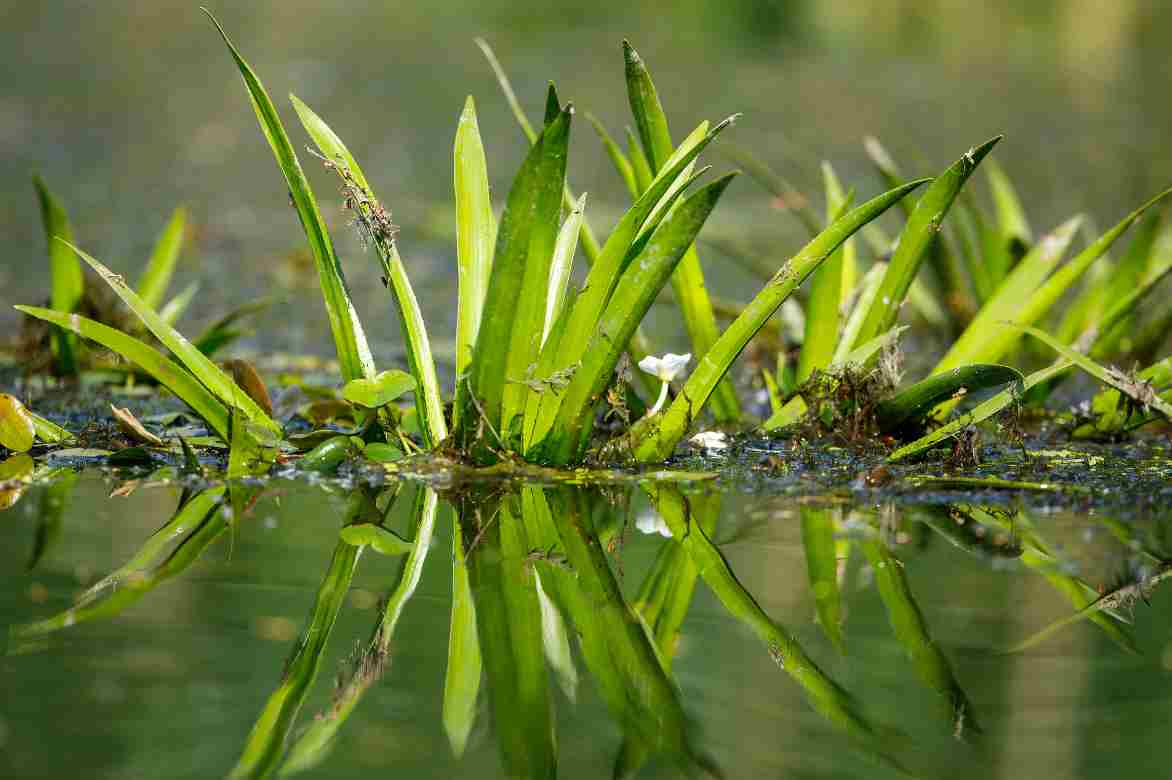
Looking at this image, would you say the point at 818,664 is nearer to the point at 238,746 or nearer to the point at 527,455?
the point at 238,746

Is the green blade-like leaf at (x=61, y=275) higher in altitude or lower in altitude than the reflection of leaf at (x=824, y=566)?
higher

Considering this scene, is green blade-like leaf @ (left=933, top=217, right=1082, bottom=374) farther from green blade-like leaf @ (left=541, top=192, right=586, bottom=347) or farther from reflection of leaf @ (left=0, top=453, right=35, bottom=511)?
reflection of leaf @ (left=0, top=453, right=35, bottom=511)

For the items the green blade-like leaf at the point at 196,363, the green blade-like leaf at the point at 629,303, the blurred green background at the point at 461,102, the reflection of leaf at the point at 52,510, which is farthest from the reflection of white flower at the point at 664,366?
the blurred green background at the point at 461,102

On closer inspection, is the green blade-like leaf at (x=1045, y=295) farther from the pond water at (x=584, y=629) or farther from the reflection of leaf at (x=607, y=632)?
the reflection of leaf at (x=607, y=632)

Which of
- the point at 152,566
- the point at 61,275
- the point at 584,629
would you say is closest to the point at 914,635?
the point at 584,629

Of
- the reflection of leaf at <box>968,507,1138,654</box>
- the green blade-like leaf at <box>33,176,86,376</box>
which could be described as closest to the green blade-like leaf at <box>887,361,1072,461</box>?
the reflection of leaf at <box>968,507,1138,654</box>

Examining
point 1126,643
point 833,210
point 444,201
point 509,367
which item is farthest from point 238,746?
point 444,201
